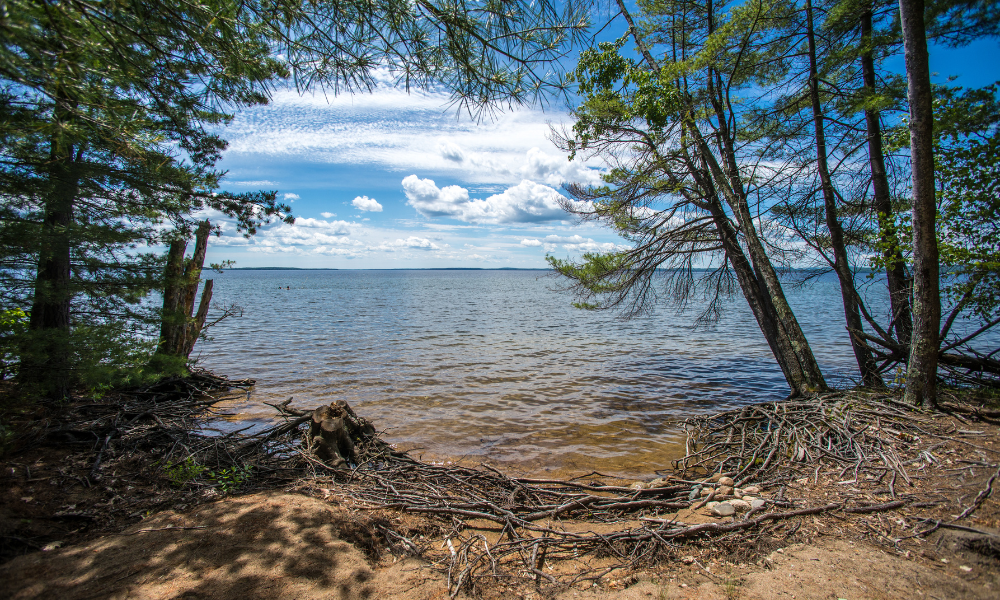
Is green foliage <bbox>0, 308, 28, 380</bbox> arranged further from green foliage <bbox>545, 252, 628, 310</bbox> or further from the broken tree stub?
green foliage <bbox>545, 252, 628, 310</bbox>

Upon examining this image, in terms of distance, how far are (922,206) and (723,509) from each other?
4874mm

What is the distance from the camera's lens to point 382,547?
338cm

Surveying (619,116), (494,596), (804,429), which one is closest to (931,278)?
(804,429)

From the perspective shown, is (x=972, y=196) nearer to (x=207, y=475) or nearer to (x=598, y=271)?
(x=598, y=271)

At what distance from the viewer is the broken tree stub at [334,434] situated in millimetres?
5109

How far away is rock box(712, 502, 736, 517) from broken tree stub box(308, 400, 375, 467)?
161 inches

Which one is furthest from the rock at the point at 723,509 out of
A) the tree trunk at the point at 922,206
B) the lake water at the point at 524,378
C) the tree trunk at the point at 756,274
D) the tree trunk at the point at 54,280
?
the tree trunk at the point at 54,280

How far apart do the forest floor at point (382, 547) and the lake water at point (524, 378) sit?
2.91 m

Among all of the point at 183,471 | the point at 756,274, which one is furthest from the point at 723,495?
the point at 756,274

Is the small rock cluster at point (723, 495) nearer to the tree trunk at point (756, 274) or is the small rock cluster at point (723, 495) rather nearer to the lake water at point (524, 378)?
the lake water at point (524, 378)

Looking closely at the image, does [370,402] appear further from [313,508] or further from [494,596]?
[494,596]

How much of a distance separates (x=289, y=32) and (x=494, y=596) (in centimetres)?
461

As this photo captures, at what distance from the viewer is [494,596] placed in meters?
2.81

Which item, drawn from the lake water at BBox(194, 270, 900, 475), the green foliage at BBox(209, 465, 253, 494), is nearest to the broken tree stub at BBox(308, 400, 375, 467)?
the green foliage at BBox(209, 465, 253, 494)
